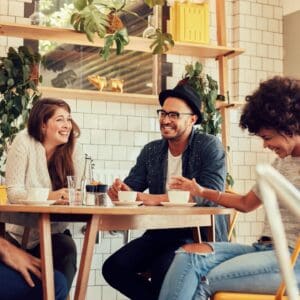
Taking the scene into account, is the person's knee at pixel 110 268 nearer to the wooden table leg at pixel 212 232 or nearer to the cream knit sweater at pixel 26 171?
the cream knit sweater at pixel 26 171

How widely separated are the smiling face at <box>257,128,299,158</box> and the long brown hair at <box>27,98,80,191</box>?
1.44 m

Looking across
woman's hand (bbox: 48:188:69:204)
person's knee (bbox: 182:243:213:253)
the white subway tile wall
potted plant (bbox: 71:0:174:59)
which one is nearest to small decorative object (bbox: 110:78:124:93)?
the white subway tile wall

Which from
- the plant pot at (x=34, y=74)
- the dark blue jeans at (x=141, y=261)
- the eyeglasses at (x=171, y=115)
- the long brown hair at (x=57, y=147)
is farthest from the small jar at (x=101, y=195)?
the plant pot at (x=34, y=74)

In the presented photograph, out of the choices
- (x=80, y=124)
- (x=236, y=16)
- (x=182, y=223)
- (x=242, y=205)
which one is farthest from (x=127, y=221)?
(x=236, y=16)

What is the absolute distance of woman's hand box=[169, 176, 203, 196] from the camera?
2627mm

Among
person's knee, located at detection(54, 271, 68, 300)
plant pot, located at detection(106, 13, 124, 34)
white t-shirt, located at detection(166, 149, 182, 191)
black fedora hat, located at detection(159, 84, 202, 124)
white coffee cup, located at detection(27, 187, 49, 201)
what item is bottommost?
person's knee, located at detection(54, 271, 68, 300)

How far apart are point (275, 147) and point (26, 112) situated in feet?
8.22

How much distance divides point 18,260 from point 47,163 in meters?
1.20

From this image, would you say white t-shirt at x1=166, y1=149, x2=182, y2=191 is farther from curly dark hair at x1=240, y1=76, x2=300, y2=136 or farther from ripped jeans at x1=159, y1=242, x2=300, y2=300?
ripped jeans at x1=159, y1=242, x2=300, y2=300

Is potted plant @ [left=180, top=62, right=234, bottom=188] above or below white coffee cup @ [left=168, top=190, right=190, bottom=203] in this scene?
above

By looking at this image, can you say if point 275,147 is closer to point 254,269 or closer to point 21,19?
point 254,269

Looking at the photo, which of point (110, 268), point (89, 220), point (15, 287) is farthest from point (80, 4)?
point (15, 287)

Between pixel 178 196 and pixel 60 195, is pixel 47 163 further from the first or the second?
pixel 178 196

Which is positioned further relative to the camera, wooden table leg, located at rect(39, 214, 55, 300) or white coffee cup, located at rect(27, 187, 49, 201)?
white coffee cup, located at rect(27, 187, 49, 201)
